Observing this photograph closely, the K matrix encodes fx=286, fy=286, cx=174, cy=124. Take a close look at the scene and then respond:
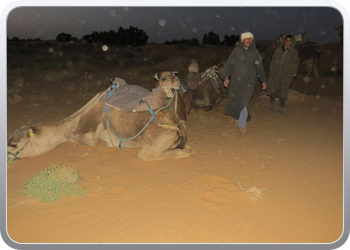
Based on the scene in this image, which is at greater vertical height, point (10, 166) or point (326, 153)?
point (326, 153)

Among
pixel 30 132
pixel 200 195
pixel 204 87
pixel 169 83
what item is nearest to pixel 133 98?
pixel 169 83

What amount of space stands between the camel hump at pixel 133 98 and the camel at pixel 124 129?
42 mm

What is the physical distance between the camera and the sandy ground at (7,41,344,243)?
352cm

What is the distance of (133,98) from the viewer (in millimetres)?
5535

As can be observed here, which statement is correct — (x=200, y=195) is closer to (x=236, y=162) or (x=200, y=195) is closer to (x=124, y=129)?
(x=236, y=162)

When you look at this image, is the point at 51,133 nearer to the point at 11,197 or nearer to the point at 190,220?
the point at 11,197

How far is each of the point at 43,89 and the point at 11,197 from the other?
875 centimetres

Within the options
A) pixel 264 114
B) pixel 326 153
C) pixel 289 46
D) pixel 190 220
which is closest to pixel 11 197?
pixel 190 220

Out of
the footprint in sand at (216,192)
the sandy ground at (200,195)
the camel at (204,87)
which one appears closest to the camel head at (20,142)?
the sandy ground at (200,195)

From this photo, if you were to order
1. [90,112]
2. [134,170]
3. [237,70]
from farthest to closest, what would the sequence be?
1. [237,70]
2. [90,112]
3. [134,170]

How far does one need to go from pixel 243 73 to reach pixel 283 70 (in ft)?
8.86

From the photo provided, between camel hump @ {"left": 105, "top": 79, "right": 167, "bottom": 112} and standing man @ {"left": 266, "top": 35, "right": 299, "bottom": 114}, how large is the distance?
16.5 feet

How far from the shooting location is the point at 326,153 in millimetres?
6035

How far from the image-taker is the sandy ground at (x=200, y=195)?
11.5 ft
